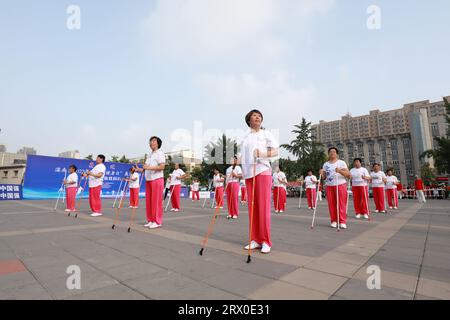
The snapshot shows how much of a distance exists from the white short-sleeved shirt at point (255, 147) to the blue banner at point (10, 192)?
22.6m

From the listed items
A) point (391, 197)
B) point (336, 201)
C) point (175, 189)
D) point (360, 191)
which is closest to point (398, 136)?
point (391, 197)

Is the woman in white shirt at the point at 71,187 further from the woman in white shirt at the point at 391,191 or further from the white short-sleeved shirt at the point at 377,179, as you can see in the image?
the woman in white shirt at the point at 391,191

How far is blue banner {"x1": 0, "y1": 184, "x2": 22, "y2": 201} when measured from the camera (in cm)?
1906

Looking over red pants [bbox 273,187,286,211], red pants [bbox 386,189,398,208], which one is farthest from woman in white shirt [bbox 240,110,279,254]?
red pants [bbox 386,189,398,208]

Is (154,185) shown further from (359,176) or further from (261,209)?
(359,176)

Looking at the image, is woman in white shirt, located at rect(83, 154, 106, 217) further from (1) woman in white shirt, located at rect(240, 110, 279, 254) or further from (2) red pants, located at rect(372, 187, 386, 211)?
(2) red pants, located at rect(372, 187, 386, 211)

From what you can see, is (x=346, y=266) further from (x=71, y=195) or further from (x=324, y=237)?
(x=71, y=195)

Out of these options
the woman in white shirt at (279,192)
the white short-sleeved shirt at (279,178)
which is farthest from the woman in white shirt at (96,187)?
the white short-sleeved shirt at (279,178)

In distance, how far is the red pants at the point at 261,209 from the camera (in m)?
3.74

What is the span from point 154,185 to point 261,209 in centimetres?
317

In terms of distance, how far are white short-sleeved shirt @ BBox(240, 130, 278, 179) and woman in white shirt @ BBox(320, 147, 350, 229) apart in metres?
3.14

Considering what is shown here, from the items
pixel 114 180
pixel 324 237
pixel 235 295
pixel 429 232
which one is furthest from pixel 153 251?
pixel 114 180
